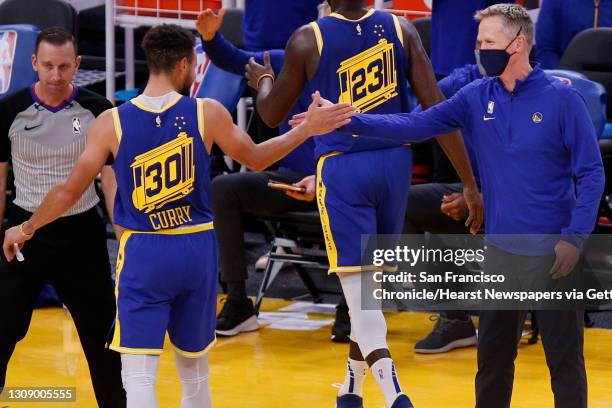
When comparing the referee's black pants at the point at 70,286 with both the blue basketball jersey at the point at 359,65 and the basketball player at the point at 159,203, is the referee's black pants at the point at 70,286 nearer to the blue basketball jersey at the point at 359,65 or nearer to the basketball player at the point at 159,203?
the basketball player at the point at 159,203

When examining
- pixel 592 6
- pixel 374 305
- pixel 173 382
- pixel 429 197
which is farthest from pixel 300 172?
pixel 592 6

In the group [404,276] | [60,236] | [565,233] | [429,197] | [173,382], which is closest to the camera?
[565,233]

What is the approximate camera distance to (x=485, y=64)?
4020 millimetres

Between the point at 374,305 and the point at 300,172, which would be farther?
the point at 300,172

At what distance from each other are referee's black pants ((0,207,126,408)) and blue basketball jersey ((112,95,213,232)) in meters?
0.68

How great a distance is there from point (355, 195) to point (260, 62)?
5.40 ft

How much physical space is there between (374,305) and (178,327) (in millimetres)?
1000

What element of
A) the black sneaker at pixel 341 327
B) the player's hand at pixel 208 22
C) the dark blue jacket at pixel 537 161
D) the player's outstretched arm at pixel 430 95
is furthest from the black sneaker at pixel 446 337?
the dark blue jacket at pixel 537 161

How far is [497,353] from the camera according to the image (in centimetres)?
398

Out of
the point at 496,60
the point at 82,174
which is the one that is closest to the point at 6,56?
the point at 82,174

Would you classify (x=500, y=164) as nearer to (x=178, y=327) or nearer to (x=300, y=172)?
(x=178, y=327)

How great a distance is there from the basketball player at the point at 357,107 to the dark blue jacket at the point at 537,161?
0.66 m

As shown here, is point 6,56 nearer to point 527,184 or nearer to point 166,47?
point 166,47

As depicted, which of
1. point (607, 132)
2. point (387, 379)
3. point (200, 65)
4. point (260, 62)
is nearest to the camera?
point (387, 379)
